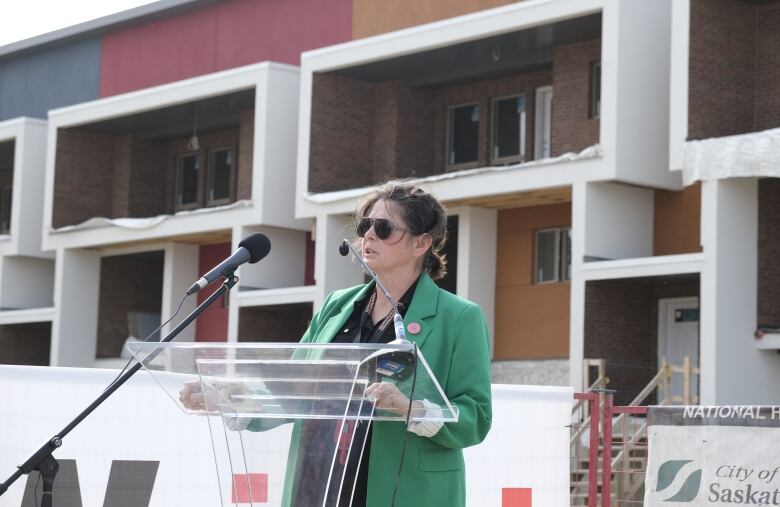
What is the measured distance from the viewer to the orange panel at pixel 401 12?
30469mm

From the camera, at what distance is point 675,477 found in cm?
1021

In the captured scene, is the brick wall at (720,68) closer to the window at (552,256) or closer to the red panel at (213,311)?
the window at (552,256)

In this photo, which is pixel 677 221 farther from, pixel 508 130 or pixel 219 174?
pixel 219 174

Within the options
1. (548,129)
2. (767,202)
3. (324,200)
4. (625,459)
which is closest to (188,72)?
(324,200)

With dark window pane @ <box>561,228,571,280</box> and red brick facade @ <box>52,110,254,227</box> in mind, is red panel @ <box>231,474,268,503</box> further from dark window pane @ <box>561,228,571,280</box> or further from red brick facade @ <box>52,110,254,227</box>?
red brick facade @ <box>52,110,254,227</box>

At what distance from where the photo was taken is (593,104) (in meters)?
28.4

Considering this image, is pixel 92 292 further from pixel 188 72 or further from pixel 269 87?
pixel 269 87

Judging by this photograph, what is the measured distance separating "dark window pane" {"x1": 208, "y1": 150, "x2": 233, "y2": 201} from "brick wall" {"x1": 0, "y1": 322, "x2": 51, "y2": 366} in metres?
6.81

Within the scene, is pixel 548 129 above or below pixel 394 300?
above

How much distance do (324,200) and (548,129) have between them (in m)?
4.72

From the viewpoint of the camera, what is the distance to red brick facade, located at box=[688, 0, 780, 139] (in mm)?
24859

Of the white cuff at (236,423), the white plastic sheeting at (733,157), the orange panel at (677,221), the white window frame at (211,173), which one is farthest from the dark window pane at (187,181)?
the white cuff at (236,423)

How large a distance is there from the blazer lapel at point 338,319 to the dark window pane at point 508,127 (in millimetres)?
25126

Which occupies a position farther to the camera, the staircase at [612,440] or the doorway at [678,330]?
the doorway at [678,330]
